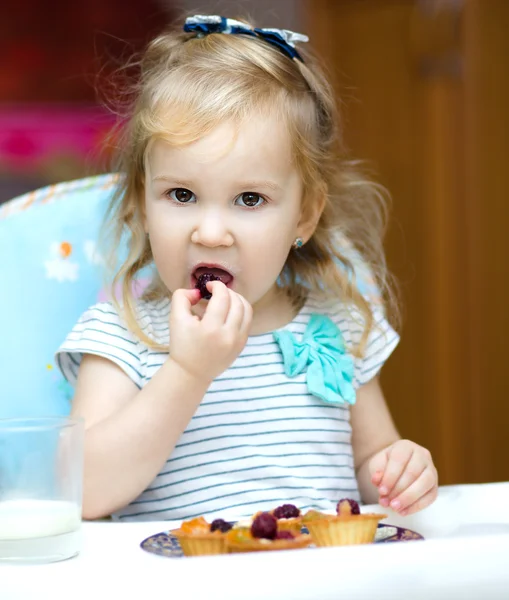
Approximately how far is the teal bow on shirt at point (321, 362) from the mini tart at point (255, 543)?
0.41 meters

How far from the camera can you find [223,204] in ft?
3.13

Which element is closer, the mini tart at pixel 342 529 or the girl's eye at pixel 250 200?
the mini tart at pixel 342 529

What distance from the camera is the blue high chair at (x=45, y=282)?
1109 millimetres

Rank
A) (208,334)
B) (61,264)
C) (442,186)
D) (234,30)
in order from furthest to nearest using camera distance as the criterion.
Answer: (442,186) → (61,264) → (234,30) → (208,334)

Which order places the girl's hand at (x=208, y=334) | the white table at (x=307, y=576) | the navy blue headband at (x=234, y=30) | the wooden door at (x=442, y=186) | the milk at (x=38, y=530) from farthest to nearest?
the wooden door at (x=442, y=186) → the navy blue headband at (x=234, y=30) → the girl's hand at (x=208, y=334) → the milk at (x=38, y=530) → the white table at (x=307, y=576)

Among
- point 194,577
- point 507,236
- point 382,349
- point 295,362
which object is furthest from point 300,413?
point 507,236

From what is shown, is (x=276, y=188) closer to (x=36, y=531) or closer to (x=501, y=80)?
(x=36, y=531)

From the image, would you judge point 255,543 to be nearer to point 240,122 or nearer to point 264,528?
point 264,528

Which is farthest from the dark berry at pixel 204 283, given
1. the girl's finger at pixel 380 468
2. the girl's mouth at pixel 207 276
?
the girl's finger at pixel 380 468

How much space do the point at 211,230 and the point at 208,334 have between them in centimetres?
13

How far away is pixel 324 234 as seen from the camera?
3.99 ft

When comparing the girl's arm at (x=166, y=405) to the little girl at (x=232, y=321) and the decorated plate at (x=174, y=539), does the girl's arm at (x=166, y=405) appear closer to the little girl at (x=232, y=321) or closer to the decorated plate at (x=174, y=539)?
the little girl at (x=232, y=321)

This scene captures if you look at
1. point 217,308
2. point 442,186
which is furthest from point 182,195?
point 442,186

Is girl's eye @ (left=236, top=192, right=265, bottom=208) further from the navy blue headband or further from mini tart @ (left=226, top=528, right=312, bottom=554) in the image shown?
mini tart @ (left=226, top=528, right=312, bottom=554)
